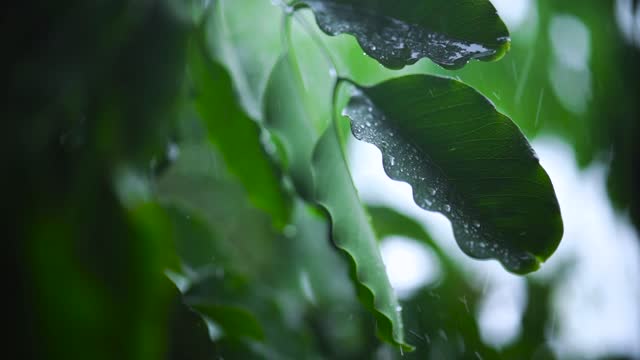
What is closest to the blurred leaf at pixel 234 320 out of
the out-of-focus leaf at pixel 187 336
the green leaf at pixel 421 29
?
the out-of-focus leaf at pixel 187 336

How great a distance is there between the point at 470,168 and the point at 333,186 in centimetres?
11

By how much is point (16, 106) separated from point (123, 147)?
9 centimetres

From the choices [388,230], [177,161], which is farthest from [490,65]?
[177,161]

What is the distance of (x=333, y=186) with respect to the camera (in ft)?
1.66

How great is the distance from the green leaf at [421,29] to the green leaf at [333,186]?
10 cm

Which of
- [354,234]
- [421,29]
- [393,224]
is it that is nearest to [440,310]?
[393,224]

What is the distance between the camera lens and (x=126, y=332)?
45cm

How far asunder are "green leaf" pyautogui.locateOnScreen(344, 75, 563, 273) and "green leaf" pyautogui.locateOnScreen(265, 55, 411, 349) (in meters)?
0.06

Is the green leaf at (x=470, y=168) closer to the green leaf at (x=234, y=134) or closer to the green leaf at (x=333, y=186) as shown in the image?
the green leaf at (x=333, y=186)

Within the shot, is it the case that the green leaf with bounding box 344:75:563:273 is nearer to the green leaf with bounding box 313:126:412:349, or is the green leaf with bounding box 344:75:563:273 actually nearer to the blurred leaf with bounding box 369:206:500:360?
the green leaf with bounding box 313:126:412:349

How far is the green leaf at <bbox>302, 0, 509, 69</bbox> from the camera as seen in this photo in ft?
1.36

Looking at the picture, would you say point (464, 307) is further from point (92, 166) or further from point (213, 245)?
point (92, 166)

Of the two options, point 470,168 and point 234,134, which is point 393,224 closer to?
point 234,134

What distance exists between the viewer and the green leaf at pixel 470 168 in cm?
42
